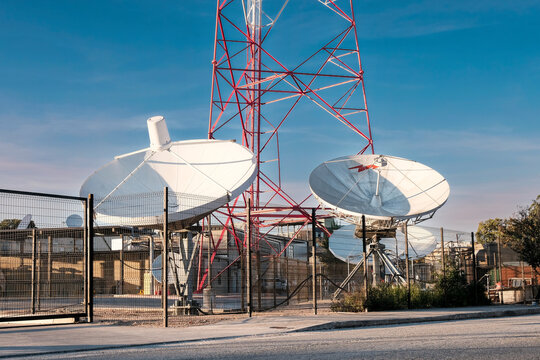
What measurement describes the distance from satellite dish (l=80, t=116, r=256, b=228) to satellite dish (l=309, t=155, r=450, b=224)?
15.2 feet

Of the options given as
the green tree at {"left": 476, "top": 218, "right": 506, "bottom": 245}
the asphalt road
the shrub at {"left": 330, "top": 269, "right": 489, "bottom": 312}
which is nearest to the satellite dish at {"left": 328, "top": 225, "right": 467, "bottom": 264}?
the shrub at {"left": 330, "top": 269, "right": 489, "bottom": 312}

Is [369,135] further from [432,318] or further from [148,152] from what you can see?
[432,318]

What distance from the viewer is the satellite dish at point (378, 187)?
75.6 feet

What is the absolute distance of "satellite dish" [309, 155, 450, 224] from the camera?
2303 cm

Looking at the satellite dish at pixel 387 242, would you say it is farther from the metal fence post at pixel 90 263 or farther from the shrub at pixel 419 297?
the metal fence post at pixel 90 263

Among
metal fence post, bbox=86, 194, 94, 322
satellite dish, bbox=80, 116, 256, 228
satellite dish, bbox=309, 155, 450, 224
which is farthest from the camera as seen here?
satellite dish, bbox=309, 155, 450, 224

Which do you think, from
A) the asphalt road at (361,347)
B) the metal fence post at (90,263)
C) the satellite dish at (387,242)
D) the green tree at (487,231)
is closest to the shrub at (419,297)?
the asphalt road at (361,347)

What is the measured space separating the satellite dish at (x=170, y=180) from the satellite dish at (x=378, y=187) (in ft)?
15.2

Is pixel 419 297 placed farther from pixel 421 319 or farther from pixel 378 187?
pixel 378 187

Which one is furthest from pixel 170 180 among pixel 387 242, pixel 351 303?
pixel 387 242

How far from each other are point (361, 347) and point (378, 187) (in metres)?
15.6

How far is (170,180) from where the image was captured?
64.6 ft

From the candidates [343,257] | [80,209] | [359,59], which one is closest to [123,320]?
[80,209]

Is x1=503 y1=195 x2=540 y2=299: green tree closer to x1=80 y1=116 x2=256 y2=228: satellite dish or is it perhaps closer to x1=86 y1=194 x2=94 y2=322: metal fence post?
x1=80 y1=116 x2=256 y2=228: satellite dish
